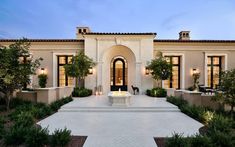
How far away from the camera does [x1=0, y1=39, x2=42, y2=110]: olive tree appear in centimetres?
755

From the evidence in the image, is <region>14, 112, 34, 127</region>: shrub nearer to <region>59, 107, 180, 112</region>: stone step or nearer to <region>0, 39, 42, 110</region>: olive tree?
<region>0, 39, 42, 110</region>: olive tree

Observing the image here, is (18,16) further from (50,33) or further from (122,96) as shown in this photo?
(122,96)

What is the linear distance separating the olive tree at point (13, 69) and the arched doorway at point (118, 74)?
30.1ft

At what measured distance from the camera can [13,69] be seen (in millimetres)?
7770

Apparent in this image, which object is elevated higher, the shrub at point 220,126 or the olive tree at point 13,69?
the olive tree at point 13,69

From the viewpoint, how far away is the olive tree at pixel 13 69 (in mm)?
7553

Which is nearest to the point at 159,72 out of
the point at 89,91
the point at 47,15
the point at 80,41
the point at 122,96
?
the point at 122,96

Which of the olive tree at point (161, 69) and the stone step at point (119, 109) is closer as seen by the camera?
the stone step at point (119, 109)

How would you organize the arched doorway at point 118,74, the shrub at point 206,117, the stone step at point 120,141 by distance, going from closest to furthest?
the stone step at point 120,141 < the shrub at point 206,117 < the arched doorway at point 118,74

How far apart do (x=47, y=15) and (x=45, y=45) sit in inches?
2561

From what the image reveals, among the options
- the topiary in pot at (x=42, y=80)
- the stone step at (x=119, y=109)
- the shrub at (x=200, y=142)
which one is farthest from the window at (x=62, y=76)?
the shrub at (x=200, y=142)

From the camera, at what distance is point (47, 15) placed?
70188mm

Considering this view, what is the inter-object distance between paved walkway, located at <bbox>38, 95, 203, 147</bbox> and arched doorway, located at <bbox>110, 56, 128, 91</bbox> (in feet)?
24.8

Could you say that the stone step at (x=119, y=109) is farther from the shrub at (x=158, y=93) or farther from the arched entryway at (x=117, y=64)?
Result: the arched entryway at (x=117, y=64)
